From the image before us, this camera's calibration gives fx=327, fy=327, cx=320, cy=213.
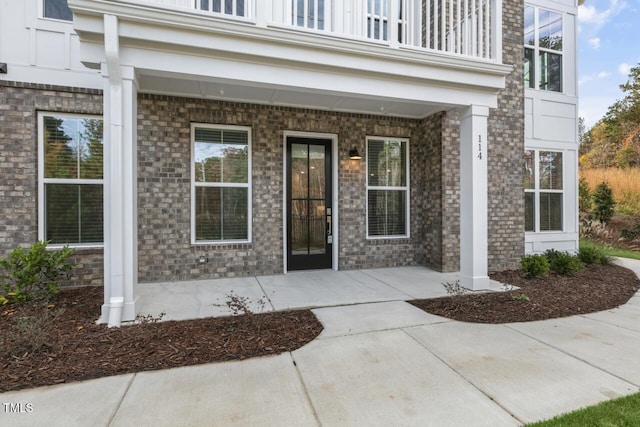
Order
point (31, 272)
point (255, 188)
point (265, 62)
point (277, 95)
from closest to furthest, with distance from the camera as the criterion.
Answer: point (265, 62)
point (31, 272)
point (277, 95)
point (255, 188)

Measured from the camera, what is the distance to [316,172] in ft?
20.6

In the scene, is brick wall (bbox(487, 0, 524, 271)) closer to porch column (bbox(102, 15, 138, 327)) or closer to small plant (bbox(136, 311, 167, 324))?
small plant (bbox(136, 311, 167, 324))

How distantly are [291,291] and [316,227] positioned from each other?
1.66m

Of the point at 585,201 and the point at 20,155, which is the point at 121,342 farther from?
the point at 585,201

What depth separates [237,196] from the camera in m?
5.79

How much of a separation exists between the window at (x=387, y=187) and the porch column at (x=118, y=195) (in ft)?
13.8

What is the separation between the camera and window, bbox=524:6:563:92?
269 inches

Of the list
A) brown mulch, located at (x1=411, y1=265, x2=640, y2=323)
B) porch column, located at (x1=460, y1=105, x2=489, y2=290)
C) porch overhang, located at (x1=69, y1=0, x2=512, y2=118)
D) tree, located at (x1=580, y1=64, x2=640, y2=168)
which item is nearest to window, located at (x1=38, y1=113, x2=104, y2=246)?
porch overhang, located at (x1=69, y1=0, x2=512, y2=118)

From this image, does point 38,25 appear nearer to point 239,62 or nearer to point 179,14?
point 179,14

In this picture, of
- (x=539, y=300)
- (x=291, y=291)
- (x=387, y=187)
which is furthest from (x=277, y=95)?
(x=539, y=300)

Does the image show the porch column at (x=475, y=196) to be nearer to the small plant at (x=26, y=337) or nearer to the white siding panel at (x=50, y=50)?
the small plant at (x=26, y=337)

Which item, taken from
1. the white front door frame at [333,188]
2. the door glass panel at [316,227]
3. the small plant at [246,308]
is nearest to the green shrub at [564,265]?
the white front door frame at [333,188]

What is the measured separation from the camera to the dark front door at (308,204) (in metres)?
6.12

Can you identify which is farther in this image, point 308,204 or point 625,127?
point 625,127
